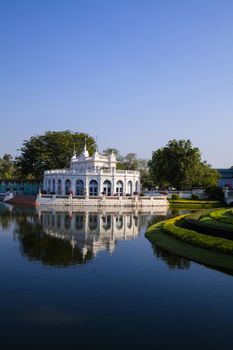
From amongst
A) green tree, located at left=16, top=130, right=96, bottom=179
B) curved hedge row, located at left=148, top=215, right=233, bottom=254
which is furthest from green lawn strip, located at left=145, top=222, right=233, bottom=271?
green tree, located at left=16, top=130, right=96, bottom=179

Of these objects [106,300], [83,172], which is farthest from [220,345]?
[83,172]

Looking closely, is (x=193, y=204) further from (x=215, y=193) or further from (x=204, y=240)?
(x=204, y=240)

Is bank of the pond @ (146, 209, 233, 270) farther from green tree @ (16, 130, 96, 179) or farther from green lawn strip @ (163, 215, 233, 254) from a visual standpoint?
green tree @ (16, 130, 96, 179)

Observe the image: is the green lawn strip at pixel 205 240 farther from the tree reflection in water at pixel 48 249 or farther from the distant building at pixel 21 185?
the distant building at pixel 21 185

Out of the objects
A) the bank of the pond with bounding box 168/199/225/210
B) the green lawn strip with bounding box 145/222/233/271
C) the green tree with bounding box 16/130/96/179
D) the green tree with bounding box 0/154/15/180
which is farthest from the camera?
the green tree with bounding box 0/154/15/180

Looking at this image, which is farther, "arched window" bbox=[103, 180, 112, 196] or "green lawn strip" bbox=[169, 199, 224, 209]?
"arched window" bbox=[103, 180, 112, 196]

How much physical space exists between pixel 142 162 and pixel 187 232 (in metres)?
116

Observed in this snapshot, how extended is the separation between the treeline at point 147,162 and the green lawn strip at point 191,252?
193 ft

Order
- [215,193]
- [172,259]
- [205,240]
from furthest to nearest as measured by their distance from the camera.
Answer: [215,193]
[205,240]
[172,259]

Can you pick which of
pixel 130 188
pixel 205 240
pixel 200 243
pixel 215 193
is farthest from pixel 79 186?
pixel 205 240

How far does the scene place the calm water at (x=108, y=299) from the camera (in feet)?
45.8

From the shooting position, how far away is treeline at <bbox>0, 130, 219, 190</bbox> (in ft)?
309

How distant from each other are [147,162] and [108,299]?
99123mm

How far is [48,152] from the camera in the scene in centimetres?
11062
